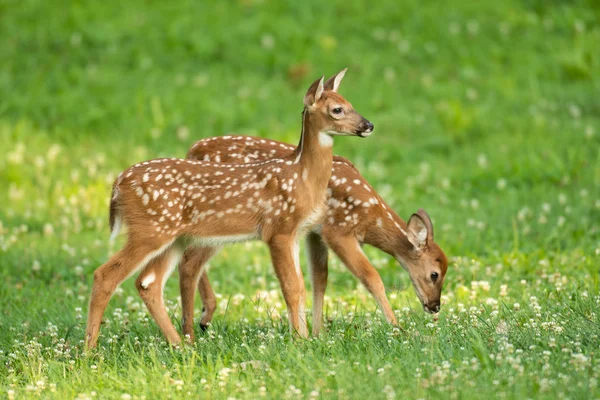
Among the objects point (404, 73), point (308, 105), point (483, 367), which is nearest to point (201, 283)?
point (308, 105)

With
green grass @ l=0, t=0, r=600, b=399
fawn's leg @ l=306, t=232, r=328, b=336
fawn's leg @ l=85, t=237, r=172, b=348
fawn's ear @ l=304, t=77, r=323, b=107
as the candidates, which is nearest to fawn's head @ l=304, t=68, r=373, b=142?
fawn's ear @ l=304, t=77, r=323, b=107

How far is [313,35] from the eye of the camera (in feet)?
55.2

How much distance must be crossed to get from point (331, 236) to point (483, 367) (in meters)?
2.52

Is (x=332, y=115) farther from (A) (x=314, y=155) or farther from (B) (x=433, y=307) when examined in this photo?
(B) (x=433, y=307)

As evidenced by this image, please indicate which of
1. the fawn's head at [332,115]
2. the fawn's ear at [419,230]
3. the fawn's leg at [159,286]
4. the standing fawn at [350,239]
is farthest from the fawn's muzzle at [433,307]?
the fawn's leg at [159,286]

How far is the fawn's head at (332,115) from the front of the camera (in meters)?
7.74

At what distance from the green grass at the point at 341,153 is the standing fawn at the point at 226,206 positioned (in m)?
0.37

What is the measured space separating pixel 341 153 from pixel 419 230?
225 inches

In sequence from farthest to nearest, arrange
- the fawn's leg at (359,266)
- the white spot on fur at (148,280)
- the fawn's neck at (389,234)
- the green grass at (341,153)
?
the fawn's neck at (389,234), the fawn's leg at (359,266), the white spot on fur at (148,280), the green grass at (341,153)

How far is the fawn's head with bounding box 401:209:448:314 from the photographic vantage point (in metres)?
8.40

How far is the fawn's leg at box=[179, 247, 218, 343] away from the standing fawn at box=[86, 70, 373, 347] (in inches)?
18.1

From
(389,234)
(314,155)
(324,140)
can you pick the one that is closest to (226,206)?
(314,155)

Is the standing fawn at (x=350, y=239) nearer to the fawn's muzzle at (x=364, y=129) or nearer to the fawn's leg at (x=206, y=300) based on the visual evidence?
the fawn's leg at (x=206, y=300)

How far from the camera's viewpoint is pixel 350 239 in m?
8.38
